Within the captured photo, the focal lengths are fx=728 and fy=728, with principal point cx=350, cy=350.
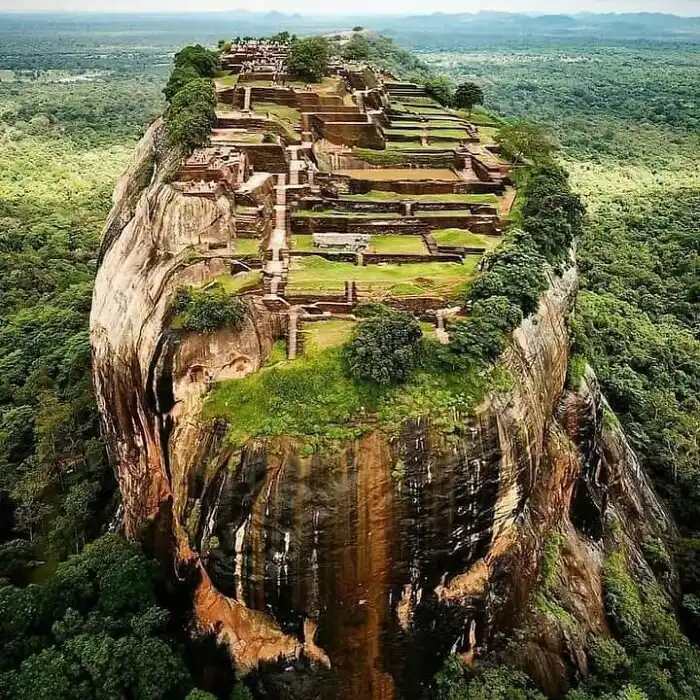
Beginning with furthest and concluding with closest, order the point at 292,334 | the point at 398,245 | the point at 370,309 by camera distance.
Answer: the point at 398,245 → the point at 370,309 → the point at 292,334

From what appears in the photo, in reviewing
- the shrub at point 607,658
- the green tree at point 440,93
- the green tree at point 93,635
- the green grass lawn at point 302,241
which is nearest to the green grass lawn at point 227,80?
the green tree at point 440,93

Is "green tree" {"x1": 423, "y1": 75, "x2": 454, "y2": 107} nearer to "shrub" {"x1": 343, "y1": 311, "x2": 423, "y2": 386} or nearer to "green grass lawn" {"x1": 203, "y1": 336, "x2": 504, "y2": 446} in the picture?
"shrub" {"x1": 343, "y1": 311, "x2": 423, "y2": 386}

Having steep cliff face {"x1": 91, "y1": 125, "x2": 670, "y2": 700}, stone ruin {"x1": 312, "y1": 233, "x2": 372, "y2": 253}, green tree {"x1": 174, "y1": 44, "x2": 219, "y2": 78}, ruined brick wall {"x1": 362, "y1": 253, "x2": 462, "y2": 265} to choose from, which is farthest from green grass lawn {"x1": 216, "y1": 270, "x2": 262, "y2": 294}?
green tree {"x1": 174, "y1": 44, "x2": 219, "y2": 78}

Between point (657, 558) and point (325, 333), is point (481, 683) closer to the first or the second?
point (325, 333)

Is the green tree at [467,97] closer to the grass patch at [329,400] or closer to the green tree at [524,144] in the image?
the green tree at [524,144]

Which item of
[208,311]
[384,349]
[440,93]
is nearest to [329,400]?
[384,349]

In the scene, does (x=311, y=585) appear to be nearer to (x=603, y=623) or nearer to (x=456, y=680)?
(x=456, y=680)
